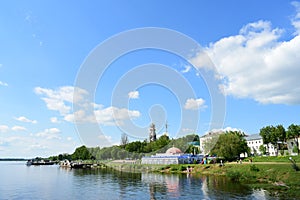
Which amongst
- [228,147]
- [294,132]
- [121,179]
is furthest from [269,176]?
[294,132]

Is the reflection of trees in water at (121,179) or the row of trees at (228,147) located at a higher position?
the row of trees at (228,147)

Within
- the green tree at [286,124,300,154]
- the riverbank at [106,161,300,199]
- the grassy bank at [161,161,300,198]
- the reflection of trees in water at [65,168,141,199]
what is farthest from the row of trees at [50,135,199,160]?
the grassy bank at [161,161,300,198]

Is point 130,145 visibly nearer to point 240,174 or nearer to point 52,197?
point 240,174

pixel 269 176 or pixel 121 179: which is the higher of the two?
pixel 269 176

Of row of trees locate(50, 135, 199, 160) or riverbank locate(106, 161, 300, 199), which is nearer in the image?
riverbank locate(106, 161, 300, 199)

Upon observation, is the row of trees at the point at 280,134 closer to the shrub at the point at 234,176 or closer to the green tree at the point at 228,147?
the green tree at the point at 228,147

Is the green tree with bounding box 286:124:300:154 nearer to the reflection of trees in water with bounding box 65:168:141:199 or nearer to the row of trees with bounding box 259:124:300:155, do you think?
the row of trees with bounding box 259:124:300:155

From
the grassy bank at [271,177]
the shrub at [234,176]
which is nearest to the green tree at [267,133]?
the grassy bank at [271,177]

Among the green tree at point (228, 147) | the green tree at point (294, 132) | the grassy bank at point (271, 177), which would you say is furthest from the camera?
the green tree at point (294, 132)

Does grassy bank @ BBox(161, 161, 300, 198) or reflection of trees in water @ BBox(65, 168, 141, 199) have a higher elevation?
grassy bank @ BBox(161, 161, 300, 198)

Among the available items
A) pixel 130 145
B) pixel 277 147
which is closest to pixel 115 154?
pixel 130 145

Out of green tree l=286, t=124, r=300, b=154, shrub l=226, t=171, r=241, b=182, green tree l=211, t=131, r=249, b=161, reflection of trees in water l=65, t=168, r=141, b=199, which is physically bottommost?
reflection of trees in water l=65, t=168, r=141, b=199

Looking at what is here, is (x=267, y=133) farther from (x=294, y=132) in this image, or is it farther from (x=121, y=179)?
(x=121, y=179)

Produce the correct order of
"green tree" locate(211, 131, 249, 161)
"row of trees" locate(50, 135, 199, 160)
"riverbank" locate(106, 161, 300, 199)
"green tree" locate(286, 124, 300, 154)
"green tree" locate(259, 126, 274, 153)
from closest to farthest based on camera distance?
"riverbank" locate(106, 161, 300, 199) → "green tree" locate(211, 131, 249, 161) → "green tree" locate(286, 124, 300, 154) → "green tree" locate(259, 126, 274, 153) → "row of trees" locate(50, 135, 199, 160)
